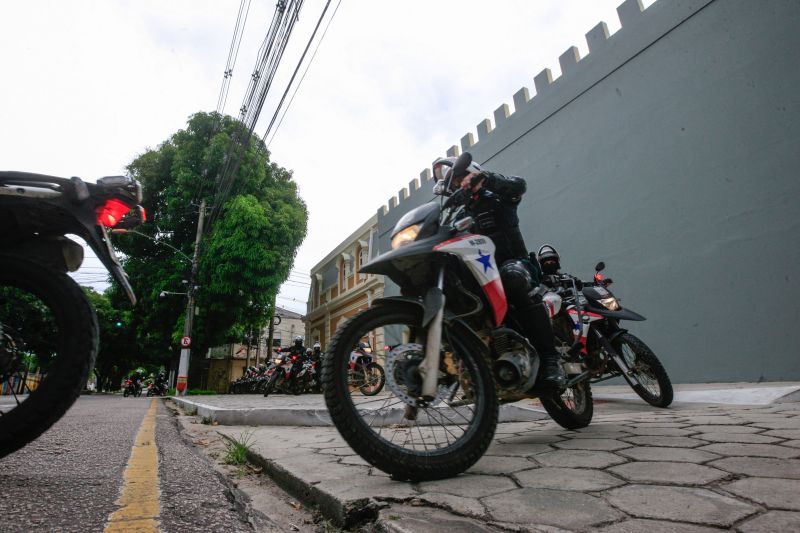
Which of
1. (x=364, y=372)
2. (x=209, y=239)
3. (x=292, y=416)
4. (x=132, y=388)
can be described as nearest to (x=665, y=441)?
(x=364, y=372)

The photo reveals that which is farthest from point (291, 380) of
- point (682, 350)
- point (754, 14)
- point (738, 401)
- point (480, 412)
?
point (754, 14)

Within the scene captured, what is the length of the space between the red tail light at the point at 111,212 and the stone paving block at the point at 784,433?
3305mm

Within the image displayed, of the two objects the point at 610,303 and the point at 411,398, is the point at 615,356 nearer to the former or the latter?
the point at 610,303

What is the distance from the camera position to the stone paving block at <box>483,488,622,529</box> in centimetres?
108

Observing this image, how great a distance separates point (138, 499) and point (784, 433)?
2.94m

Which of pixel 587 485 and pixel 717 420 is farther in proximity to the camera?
pixel 717 420

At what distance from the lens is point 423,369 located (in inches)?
65.2

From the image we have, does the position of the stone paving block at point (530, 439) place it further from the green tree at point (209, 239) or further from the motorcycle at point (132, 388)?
the motorcycle at point (132, 388)

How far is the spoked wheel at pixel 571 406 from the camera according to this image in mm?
2750

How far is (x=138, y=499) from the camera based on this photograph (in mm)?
1392

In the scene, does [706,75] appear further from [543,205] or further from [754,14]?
[543,205]

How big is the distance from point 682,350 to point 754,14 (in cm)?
520

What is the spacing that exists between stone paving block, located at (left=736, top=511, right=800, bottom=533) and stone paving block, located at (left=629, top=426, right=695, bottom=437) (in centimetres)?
140

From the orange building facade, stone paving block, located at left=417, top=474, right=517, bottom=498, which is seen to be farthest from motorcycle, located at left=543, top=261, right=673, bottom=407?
the orange building facade
